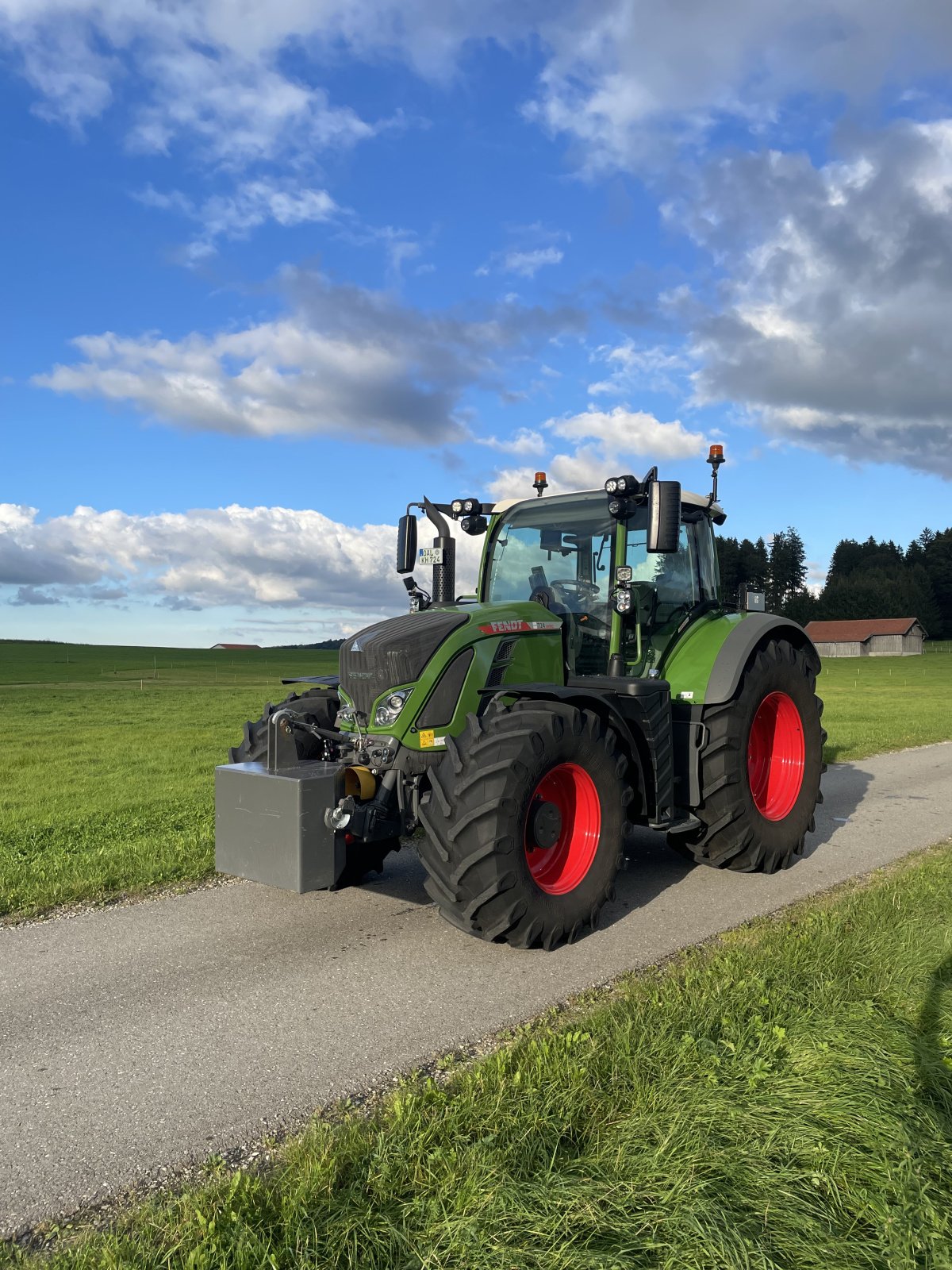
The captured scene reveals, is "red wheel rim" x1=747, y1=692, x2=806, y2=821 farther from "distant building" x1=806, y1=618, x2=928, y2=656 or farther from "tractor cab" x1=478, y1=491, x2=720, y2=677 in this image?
"distant building" x1=806, y1=618, x2=928, y2=656

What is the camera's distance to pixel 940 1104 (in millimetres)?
3178

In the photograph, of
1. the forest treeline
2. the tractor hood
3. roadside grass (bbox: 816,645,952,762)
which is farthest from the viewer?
the forest treeline

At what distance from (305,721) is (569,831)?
1681 mm

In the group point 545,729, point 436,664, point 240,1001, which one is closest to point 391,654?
point 436,664

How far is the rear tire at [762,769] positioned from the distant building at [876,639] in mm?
80918

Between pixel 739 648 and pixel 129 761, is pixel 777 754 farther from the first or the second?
pixel 129 761

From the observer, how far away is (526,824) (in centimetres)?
504

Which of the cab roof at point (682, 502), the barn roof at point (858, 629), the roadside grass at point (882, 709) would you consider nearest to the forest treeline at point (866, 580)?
the barn roof at point (858, 629)

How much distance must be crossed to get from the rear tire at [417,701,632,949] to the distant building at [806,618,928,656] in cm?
8344

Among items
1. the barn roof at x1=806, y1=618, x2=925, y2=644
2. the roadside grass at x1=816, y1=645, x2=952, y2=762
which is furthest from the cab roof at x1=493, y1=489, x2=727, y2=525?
the barn roof at x1=806, y1=618, x2=925, y2=644

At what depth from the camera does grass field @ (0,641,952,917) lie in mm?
6551

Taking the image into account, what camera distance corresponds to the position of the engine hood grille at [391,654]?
5.43 metres

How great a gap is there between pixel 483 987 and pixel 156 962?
5.33 feet

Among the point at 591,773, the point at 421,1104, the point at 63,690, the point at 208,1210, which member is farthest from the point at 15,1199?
the point at 63,690
